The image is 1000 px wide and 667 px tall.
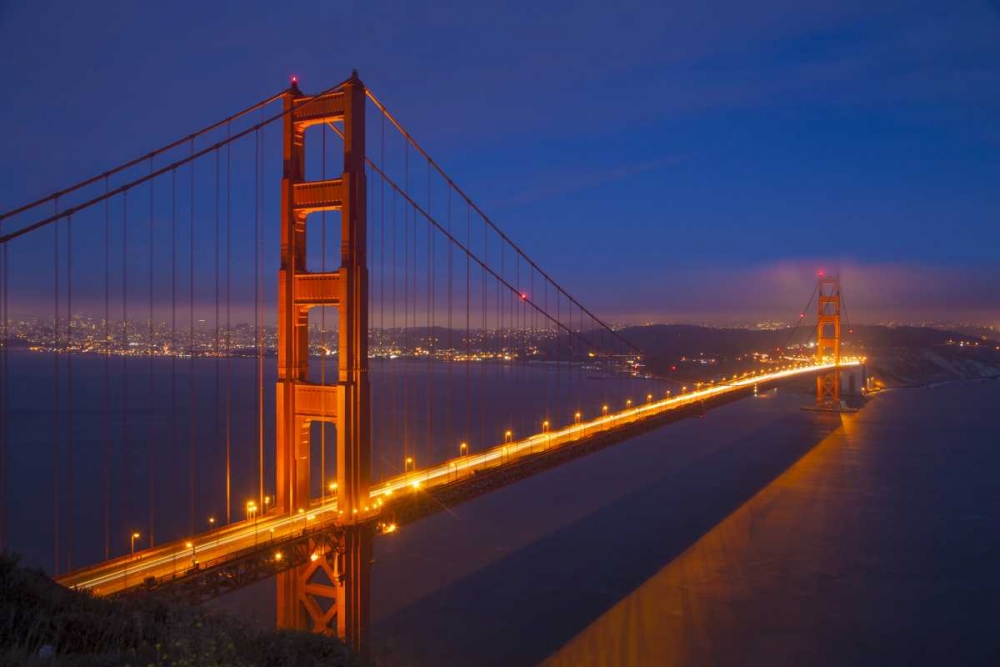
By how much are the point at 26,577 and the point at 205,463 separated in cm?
1625

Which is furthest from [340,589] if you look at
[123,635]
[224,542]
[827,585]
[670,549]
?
[827,585]

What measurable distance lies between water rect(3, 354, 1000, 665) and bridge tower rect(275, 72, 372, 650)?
2.93ft

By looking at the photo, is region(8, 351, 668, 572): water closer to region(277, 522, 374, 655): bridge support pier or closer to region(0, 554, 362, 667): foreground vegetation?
region(277, 522, 374, 655): bridge support pier

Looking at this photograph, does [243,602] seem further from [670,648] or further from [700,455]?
[700,455]

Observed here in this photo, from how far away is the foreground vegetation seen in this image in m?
2.54

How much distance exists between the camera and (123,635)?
2.99 metres

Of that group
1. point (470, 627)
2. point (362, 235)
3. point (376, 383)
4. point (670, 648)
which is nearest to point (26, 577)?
point (362, 235)

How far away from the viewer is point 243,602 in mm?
9398

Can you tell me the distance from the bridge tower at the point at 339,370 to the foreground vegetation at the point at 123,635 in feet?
10.0

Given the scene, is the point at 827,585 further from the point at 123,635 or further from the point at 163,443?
the point at 163,443

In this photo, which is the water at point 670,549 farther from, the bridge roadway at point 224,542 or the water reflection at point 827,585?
the bridge roadway at point 224,542

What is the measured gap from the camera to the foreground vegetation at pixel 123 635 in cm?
254

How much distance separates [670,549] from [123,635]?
9.61m

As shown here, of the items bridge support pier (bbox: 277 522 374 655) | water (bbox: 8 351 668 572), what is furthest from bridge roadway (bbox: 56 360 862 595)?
water (bbox: 8 351 668 572)
